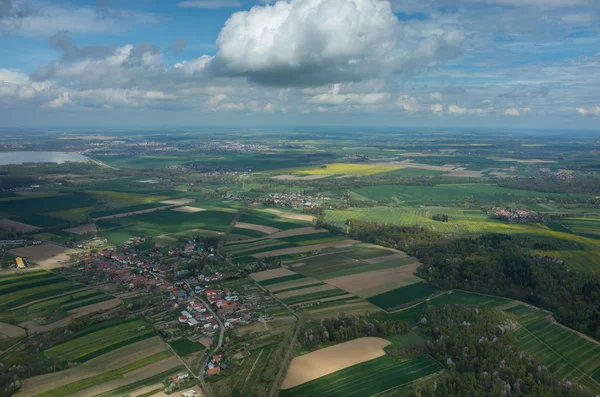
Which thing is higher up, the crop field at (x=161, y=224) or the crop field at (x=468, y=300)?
the crop field at (x=161, y=224)

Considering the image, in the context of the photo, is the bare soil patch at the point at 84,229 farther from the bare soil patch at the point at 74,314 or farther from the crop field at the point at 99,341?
the crop field at the point at 99,341

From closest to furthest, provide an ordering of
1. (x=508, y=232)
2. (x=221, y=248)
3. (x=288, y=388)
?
(x=288, y=388) < (x=221, y=248) < (x=508, y=232)

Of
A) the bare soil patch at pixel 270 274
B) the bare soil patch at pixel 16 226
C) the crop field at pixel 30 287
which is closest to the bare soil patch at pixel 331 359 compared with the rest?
the bare soil patch at pixel 270 274

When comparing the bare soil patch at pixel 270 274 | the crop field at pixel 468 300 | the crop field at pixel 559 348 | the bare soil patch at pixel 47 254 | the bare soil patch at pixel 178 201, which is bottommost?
the crop field at pixel 468 300

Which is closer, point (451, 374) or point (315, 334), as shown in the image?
point (451, 374)

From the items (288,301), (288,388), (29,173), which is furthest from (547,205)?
(29,173)

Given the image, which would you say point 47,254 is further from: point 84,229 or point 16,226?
point 16,226

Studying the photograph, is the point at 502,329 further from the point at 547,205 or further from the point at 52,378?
the point at 547,205
